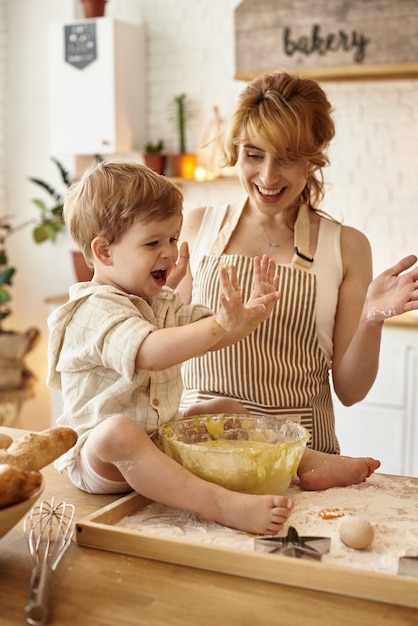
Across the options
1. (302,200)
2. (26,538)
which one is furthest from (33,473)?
(302,200)

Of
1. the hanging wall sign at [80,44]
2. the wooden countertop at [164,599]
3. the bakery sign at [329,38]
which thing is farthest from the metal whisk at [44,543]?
the hanging wall sign at [80,44]

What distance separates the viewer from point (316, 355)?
2188 mm

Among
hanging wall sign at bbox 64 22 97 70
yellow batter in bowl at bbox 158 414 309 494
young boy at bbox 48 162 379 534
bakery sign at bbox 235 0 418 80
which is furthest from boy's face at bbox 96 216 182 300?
hanging wall sign at bbox 64 22 97 70

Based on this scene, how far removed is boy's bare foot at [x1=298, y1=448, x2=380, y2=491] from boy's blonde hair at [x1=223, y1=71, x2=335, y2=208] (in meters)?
0.82

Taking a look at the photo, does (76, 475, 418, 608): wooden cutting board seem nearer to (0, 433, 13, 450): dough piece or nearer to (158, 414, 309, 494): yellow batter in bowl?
A: (158, 414, 309, 494): yellow batter in bowl

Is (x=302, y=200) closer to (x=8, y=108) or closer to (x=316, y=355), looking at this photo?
(x=316, y=355)

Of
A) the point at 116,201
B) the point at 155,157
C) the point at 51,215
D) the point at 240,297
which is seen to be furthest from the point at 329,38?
the point at 240,297

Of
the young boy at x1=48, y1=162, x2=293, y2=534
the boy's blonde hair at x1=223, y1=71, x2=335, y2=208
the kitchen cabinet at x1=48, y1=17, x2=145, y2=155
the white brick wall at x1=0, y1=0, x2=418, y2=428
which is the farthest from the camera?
the kitchen cabinet at x1=48, y1=17, x2=145, y2=155

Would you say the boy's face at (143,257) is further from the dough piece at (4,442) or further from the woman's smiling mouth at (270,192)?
the woman's smiling mouth at (270,192)

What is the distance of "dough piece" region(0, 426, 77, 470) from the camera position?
132 centimetres

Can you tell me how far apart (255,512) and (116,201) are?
23.9 inches

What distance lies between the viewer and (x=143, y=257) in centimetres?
156

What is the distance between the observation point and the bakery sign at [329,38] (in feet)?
12.8

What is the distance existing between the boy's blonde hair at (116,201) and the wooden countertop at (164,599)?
60cm
